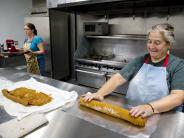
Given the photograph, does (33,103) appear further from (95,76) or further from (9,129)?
(95,76)

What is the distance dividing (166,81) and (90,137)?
0.71 m

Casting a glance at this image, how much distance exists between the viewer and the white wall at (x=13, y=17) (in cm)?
407

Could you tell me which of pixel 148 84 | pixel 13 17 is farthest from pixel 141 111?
pixel 13 17

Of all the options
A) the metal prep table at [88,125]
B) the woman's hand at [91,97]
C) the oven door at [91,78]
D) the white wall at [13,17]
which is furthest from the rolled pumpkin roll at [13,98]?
the white wall at [13,17]

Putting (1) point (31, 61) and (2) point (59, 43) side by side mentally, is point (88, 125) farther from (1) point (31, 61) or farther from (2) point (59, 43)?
(2) point (59, 43)

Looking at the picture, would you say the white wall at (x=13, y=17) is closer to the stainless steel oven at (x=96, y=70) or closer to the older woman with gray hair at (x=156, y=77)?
the stainless steel oven at (x=96, y=70)

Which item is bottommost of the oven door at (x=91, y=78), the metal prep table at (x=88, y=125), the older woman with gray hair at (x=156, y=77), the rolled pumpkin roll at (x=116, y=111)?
the oven door at (x=91, y=78)

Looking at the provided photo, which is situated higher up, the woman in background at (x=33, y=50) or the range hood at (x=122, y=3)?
the range hood at (x=122, y=3)

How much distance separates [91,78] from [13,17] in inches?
102

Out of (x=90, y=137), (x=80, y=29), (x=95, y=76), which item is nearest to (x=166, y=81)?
(x=90, y=137)

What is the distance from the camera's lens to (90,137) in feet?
2.54

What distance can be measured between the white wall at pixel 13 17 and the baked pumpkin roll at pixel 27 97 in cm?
344

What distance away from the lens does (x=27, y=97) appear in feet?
3.62

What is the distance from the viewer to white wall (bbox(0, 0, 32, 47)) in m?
4.07
